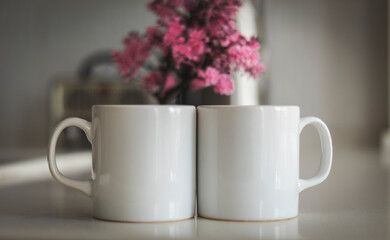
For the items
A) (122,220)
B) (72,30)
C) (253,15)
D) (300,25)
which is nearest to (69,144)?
(72,30)

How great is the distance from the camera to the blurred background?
350 centimetres

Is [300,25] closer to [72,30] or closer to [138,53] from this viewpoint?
[72,30]

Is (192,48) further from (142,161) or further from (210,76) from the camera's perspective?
(142,161)

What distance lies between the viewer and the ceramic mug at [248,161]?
45 cm

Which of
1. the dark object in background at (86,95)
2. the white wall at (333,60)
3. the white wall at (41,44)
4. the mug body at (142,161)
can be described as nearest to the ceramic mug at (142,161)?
the mug body at (142,161)

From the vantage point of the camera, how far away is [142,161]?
45cm

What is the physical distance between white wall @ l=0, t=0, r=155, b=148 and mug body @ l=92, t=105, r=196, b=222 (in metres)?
3.30

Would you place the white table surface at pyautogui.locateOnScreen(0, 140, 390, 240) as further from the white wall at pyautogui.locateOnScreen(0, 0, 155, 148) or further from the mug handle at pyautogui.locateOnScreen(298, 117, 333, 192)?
the white wall at pyautogui.locateOnScreen(0, 0, 155, 148)

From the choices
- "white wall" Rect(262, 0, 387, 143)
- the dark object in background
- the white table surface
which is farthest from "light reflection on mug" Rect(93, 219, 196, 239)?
"white wall" Rect(262, 0, 387, 143)

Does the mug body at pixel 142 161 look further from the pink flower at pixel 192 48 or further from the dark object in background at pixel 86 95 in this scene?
the dark object in background at pixel 86 95

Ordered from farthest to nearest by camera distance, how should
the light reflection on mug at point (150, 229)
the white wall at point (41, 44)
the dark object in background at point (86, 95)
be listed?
the white wall at point (41, 44)
the dark object in background at point (86, 95)
the light reflection on mug at point (150, 229)

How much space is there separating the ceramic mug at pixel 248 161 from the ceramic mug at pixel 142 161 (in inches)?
0.9

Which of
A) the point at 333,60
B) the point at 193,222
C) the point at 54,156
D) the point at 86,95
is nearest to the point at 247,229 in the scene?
the point at 193,222

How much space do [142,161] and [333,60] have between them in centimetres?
327
